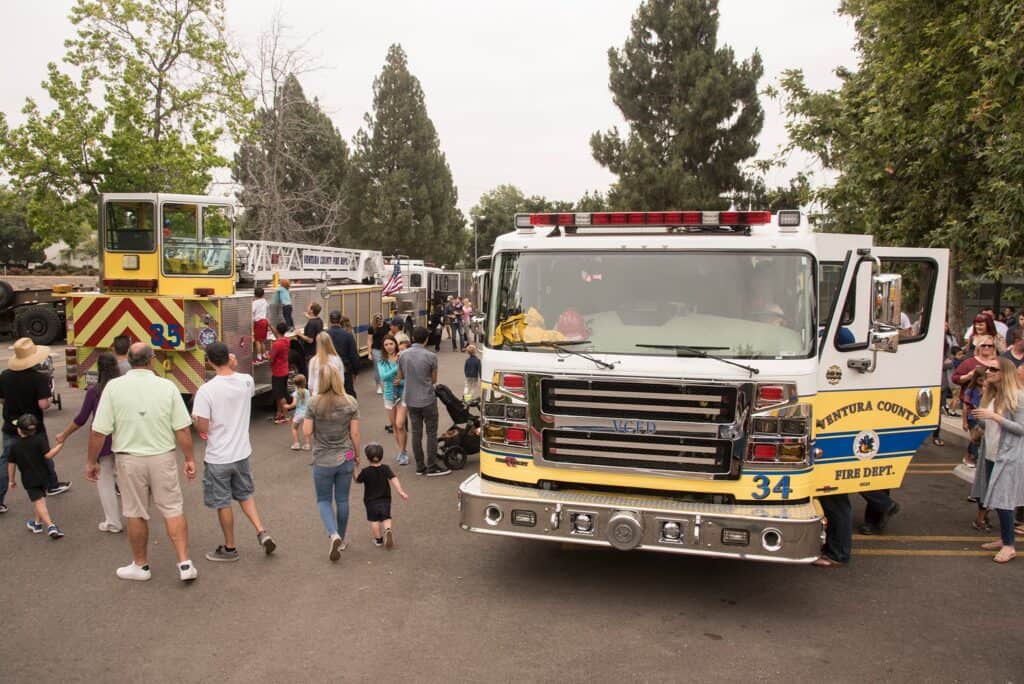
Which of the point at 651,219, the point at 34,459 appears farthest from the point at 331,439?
the point at 651,219

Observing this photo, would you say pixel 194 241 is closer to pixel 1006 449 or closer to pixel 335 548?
pixel 335 548

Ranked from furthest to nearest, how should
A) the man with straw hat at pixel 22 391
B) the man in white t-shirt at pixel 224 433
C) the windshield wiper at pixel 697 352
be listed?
1. the man with straw hat at pixel 22 391
2. the man in white t-shirt at pixel 224 433
3. the windshield wiper at pixel 697 352

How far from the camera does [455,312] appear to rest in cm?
2683

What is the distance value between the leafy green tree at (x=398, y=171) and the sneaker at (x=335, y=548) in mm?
48738

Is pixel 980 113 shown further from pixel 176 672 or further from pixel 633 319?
pixel 176 672

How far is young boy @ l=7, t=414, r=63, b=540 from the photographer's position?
705 cm

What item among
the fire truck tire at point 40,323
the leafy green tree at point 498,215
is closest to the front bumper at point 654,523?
the fire truck tire at point 40,323

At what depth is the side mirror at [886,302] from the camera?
609 centimetres

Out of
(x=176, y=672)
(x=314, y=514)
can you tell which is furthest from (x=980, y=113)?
(x=176, y=672)

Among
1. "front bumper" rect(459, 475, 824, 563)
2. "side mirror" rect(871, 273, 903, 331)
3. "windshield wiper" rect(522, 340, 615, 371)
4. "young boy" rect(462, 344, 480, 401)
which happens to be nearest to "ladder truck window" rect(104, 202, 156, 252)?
"young boy" rect(462, 344, 480, 401)

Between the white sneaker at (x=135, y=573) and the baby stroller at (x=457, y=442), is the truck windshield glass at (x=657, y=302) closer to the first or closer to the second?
the white sneaker at (x=135, y=573)

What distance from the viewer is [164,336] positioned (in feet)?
38.3

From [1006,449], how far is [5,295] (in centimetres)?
2548

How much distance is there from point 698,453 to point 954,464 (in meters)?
6.86
